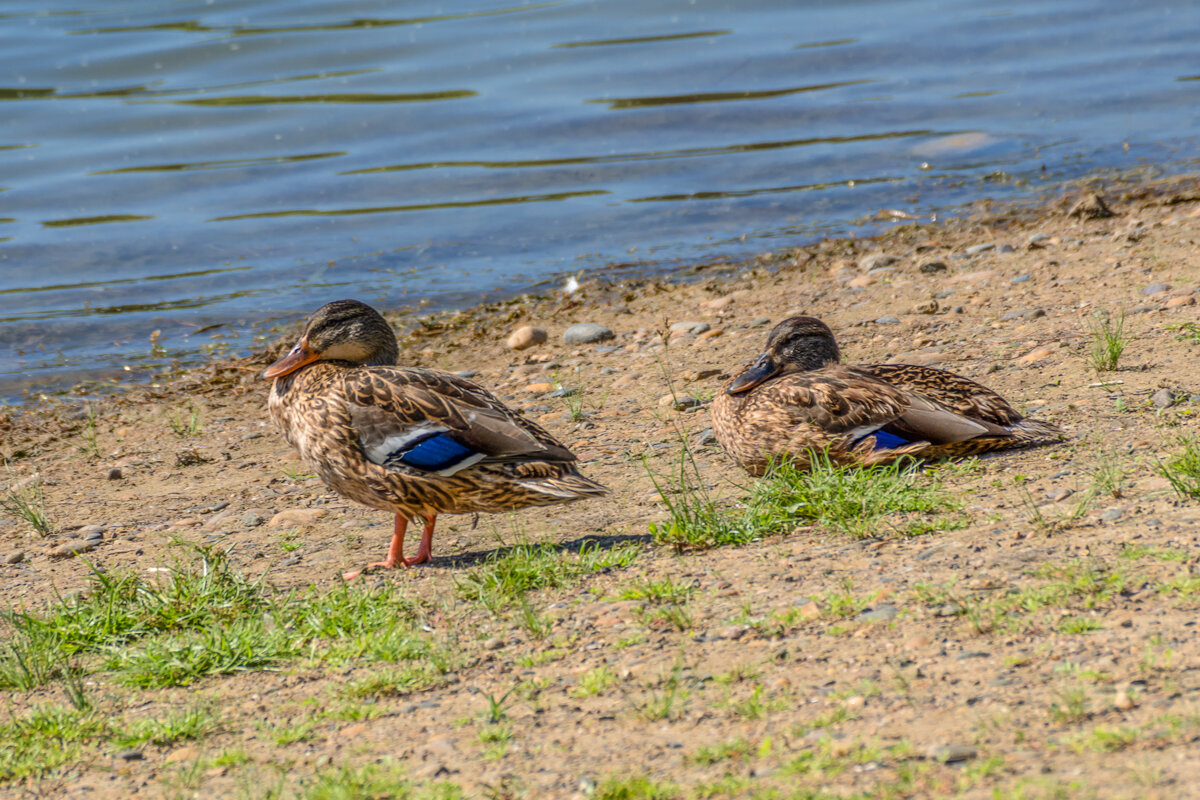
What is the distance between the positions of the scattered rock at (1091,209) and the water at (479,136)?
1851 mm

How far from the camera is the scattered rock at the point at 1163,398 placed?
6.29m

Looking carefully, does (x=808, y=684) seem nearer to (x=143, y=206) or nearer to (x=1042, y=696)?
(x=1042, y=696)

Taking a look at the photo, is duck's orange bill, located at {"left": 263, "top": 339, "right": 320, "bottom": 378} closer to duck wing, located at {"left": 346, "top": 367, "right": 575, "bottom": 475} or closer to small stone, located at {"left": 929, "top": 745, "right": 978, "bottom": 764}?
duck wing, located at {"left": 346, "top": 367, "right": 575, "bottom": 475}

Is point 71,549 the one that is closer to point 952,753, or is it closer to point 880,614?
point 880,614

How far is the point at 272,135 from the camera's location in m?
17.7

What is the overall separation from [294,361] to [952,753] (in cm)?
421

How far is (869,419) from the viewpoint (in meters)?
6.20

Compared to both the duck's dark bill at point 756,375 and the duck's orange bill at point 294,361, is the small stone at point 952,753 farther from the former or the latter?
the duck's orange bill at point 294,361

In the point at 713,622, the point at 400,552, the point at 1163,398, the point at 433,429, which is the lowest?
the point at 400,552

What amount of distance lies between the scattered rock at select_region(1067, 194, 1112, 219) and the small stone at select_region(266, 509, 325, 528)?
7.82 metres

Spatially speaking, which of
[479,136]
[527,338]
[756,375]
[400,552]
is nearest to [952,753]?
[400,552]

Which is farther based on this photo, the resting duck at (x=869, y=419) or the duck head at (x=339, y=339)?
the duck head at (x=339, y=339)

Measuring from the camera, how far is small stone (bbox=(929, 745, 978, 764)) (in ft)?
11.0

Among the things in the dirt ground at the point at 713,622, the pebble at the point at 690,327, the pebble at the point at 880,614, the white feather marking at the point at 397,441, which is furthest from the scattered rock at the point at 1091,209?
the pebble at the point at 880,614
